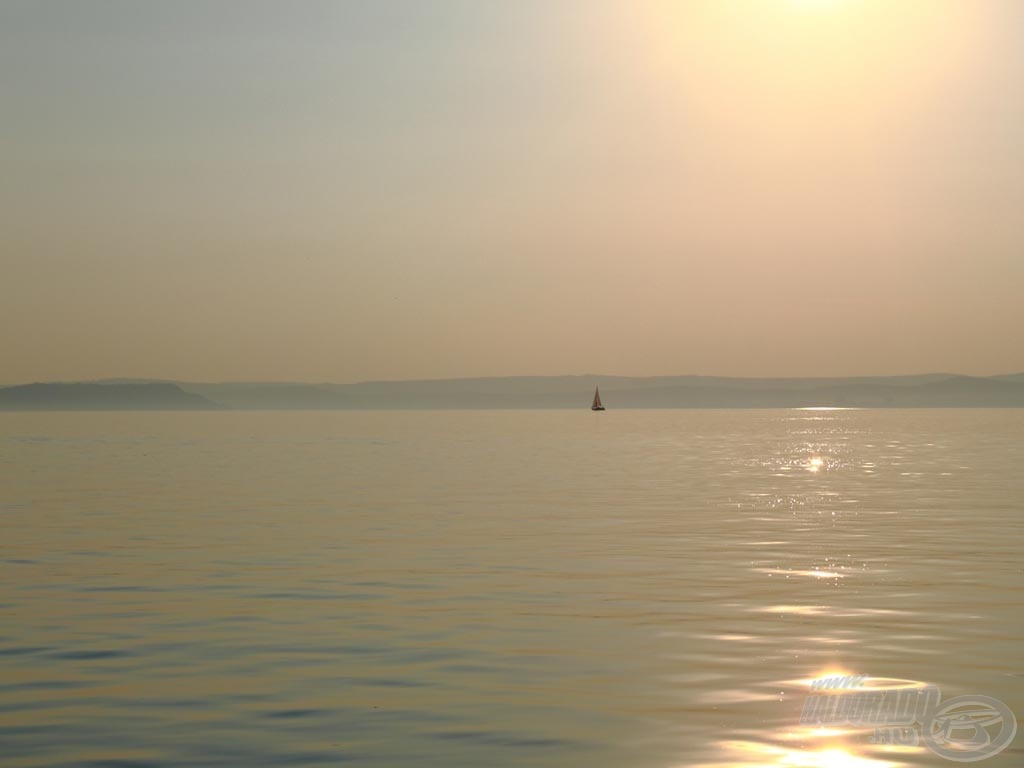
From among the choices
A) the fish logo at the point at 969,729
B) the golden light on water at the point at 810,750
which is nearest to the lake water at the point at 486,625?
the golden light on water at the point at 810,750

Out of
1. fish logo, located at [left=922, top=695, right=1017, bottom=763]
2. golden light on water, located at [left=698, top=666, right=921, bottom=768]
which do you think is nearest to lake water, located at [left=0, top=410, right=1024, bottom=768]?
golden light on water, located at [left=698, top=666, right=921, bottom=768]

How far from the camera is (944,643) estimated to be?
17.8 m

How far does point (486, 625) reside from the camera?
63.9 feet

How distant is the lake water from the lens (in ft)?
43.4

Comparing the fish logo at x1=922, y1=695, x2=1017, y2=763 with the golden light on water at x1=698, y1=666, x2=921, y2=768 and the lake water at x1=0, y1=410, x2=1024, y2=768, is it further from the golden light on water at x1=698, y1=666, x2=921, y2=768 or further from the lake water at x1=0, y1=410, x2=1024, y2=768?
the golden light on water at x1=698, y1=666, x2=921, y2=768

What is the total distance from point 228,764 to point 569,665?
5.62 m

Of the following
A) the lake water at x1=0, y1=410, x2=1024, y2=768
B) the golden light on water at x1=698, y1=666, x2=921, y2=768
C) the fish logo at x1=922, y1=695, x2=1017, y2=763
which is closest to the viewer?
the golden light on water at x1=698, y1=666, x2=921, y2=768

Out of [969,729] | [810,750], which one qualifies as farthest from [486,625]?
[969,729]

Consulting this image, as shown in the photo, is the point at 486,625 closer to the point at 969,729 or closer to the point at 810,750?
the point at 810,750

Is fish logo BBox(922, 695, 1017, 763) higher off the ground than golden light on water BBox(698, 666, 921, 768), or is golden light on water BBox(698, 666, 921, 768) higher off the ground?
golden light on water BBox(698, 666, 921, 768)

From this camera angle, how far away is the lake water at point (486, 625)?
43.4ft

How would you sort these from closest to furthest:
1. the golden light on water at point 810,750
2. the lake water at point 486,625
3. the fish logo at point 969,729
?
1. the golden light on water at point 810,750
2. the fish logo at point 969,729
3. the lake water at point 486,625

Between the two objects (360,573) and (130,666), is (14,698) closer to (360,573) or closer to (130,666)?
(130,666)

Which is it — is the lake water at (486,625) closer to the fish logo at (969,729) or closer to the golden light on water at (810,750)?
the golden light on water at (810,750)
